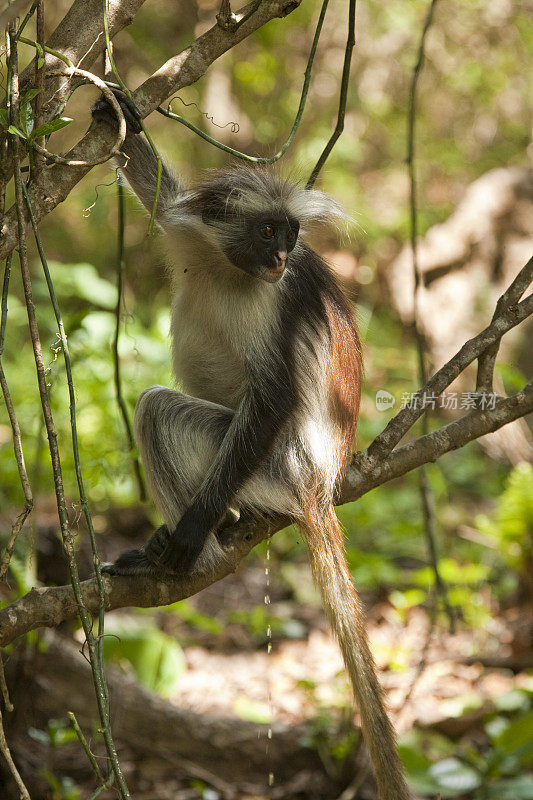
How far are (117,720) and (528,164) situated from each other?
35.8 feet

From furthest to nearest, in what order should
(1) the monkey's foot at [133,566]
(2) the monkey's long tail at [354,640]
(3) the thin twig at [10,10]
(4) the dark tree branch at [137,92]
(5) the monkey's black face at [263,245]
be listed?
1. (5) the monkey's black face at [263,245]
2. (1) the monkey's foot at [133,566]
3. (2) the monkey's long tail at [354,640]
4. (4) the dark tree branch at [137,92]
5. (3) the thin twig at [10,10]

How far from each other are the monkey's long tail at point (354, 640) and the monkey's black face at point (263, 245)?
3.97ft

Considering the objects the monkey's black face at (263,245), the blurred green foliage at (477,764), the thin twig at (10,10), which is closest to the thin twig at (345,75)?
the monkey's black face at (263,245)

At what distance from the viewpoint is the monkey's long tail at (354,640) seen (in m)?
3.24

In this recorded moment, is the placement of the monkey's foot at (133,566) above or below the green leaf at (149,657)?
below

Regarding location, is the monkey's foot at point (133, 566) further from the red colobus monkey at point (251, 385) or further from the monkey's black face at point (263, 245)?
the monkey's black face at point (263, 245)

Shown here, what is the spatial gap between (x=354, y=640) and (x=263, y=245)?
6.08 feet

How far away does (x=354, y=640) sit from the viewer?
3.59 metres

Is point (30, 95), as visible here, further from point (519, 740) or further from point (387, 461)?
point (519, 740)

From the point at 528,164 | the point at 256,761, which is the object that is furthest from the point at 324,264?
the point at 528,164

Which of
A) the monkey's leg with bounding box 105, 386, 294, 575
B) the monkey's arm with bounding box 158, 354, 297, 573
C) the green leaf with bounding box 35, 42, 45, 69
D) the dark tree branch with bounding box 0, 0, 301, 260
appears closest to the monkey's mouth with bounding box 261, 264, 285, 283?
the monkey's arm with bounding box 158, 354, 297, 573

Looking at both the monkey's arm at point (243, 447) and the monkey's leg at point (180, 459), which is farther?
the monkey's leg at point (180, 459)

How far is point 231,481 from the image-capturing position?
3.74m

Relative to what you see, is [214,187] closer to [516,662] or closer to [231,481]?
[231,481]
